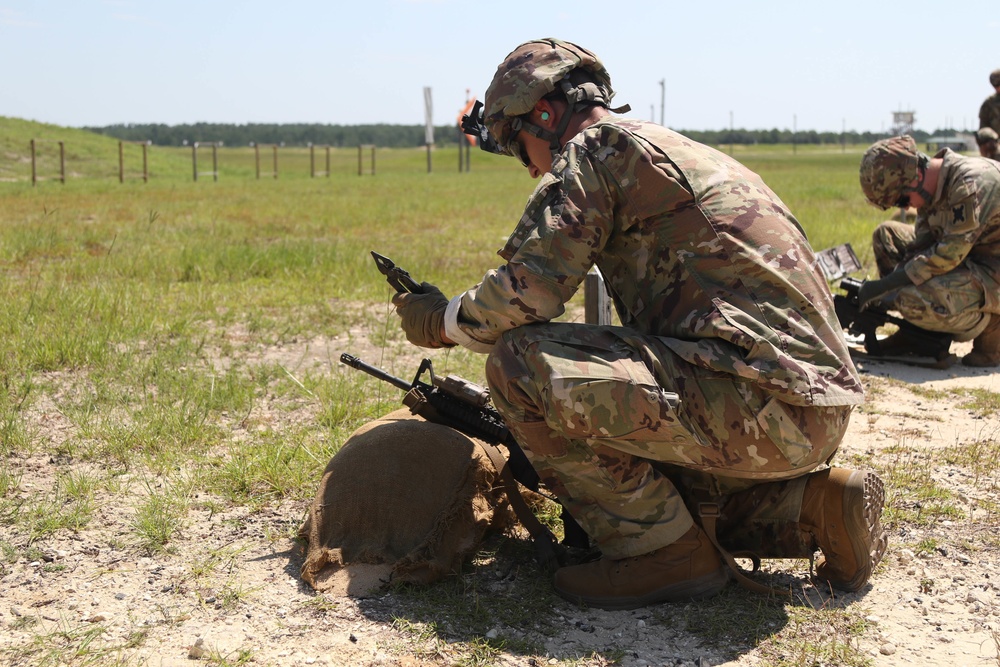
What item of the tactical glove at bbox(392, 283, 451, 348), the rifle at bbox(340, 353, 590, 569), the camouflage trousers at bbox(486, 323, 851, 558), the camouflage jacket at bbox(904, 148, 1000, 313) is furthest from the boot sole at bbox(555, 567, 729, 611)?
the camouflage jacket at bbox(904, 148, 1000, 313)

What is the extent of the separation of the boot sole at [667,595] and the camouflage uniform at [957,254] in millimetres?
3715

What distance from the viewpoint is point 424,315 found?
3301 millimetres

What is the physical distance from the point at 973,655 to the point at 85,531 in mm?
2988

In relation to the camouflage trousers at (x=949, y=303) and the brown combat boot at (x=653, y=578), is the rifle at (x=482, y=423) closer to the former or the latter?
the brown combat boot at (x=653, y=578)

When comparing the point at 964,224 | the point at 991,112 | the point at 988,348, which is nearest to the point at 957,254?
the point at 964,224

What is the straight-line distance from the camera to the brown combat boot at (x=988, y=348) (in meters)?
6.48

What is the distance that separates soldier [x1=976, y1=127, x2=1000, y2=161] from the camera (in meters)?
10.6

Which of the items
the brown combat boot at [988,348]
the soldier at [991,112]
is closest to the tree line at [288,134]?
the soldier at [991,112]

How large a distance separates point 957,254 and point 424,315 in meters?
4.10

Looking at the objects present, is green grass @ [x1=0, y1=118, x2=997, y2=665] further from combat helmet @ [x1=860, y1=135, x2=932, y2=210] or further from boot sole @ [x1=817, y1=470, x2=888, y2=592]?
combat helmet @ [x1=860, y1=135, x2=932, y2=210]

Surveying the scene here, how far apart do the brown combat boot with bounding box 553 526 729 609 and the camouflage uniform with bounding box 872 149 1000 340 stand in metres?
3.70

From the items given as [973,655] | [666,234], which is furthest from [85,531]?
[973,655]

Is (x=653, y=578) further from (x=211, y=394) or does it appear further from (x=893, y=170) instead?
(x=893, y=170)

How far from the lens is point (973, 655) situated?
9.33ft
